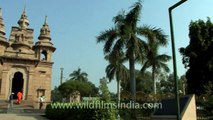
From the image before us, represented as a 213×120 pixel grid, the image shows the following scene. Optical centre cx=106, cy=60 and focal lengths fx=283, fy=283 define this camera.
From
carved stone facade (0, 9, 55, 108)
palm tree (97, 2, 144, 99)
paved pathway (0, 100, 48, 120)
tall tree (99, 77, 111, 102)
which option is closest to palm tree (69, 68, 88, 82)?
carved stone facade (0, 9, 55, 108)

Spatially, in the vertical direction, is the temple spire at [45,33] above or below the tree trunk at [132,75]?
above

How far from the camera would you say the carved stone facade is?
4181cm

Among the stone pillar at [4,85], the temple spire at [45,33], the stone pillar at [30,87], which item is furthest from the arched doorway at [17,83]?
the temple spire at [45,33]

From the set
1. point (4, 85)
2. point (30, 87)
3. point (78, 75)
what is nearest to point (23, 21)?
point (30, 87)

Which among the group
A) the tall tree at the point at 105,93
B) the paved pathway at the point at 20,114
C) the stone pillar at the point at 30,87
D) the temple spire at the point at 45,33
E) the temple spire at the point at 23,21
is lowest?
the paved pathway at the point at 20,114

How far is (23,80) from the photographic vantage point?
42969 mm

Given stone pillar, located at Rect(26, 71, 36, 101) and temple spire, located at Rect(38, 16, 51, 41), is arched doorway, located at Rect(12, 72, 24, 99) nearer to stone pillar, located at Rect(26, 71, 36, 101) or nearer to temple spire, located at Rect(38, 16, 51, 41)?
stone pillar, located at Rect(26, 71, 36, 101)

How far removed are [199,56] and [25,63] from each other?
25037mm

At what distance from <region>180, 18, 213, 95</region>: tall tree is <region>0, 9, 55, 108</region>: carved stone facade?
71.8 ft

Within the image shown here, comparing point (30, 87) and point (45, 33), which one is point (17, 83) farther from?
point (45, 33)

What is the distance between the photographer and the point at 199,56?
3412cm

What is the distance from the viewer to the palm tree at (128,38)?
22.6 metres

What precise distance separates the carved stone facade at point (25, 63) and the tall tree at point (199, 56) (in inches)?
862

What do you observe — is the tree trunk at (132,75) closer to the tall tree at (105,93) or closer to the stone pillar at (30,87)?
the tall tree at (105,93)
